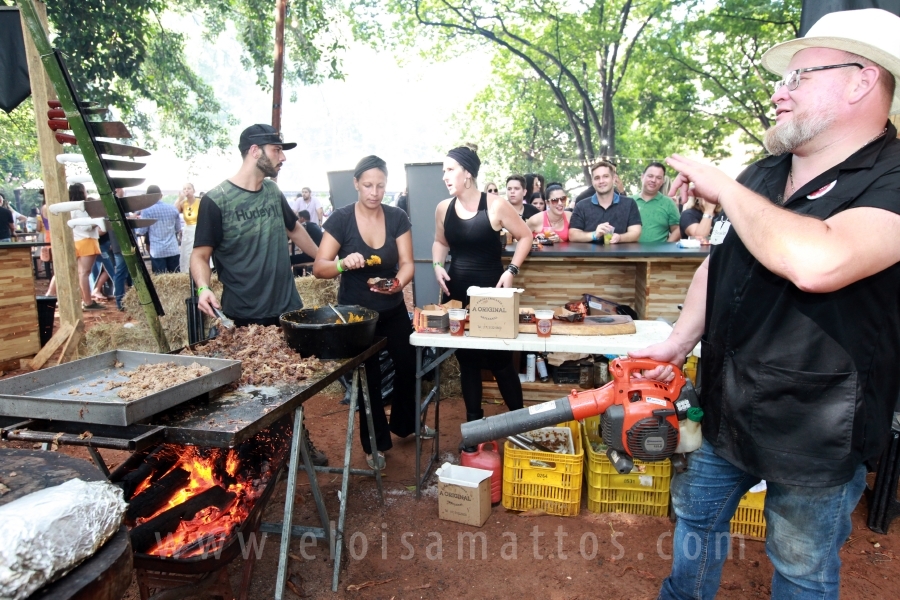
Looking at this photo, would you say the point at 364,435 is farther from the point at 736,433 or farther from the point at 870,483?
the point at 870,483

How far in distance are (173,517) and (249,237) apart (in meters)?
1.70

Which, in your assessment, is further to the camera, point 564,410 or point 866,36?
point 564,410

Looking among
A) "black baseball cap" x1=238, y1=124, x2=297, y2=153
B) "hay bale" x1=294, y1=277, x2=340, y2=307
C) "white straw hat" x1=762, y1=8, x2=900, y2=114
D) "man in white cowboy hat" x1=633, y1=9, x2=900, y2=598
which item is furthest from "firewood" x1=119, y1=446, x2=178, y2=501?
"hay bale" x1=294, y1=277, x2=340, y2=307

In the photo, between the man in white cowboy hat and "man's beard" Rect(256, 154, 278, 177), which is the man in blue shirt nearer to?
"man's beard" Rect(256, 154, 278, 177)

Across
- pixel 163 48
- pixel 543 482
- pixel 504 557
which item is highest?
pixel 163 48

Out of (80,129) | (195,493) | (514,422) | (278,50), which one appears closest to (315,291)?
(278,50)

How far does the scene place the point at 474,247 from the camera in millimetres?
3998

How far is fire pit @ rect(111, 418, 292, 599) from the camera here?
6.66 ft

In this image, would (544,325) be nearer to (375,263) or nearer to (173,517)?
(375,263)

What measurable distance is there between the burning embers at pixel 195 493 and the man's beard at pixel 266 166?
62.6 inches

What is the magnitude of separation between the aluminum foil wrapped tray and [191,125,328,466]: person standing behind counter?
7.43ft

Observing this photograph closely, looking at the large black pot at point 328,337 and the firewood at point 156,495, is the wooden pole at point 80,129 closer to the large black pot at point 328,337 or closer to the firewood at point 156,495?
the large black pot at point 328,337

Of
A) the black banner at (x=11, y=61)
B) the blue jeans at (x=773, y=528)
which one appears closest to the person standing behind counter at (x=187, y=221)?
the black banner at (x=11, y=61)

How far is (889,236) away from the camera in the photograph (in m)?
1.31
